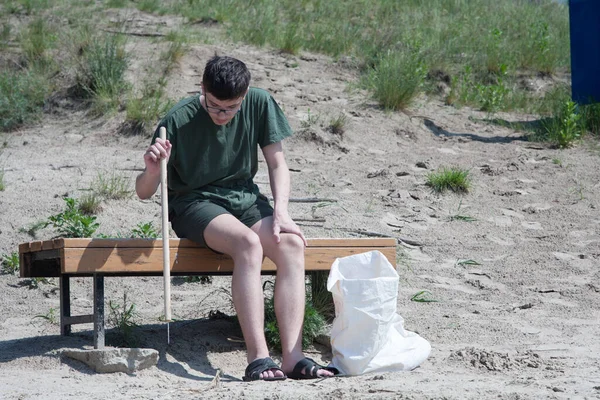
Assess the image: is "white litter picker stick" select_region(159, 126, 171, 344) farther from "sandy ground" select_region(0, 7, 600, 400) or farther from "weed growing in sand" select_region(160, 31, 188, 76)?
"weed growing in sand" select_region(160, 31, 188, 76)

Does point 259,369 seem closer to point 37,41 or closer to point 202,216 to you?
point 202,216

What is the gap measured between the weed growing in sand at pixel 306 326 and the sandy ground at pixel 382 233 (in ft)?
0.27

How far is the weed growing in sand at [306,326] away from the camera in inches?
171

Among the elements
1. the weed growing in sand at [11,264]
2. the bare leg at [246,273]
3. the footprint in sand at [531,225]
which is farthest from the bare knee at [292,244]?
the footprint in sand at [531,225]

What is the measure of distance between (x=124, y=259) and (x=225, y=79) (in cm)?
95

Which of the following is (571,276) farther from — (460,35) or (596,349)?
(460,35)

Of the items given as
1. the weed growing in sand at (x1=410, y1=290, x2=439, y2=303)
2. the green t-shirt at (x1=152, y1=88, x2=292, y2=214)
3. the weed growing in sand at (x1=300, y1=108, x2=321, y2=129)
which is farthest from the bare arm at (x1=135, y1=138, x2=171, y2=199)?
the weed growing in sand at (x1=300, y1=108, x2=321, y2=129)

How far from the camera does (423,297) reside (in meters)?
5.38

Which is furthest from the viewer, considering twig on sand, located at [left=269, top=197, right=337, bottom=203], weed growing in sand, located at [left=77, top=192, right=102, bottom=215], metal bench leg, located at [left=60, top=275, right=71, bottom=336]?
twig on sand, located at [left=269, top=197, right=337, bottom=203]

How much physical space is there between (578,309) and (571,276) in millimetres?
633


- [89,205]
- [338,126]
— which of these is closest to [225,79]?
[89,205]

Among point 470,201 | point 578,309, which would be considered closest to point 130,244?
point 578,309

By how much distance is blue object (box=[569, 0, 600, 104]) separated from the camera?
8383 millimetres

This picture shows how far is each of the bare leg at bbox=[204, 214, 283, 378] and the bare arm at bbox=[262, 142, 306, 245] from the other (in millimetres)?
170
